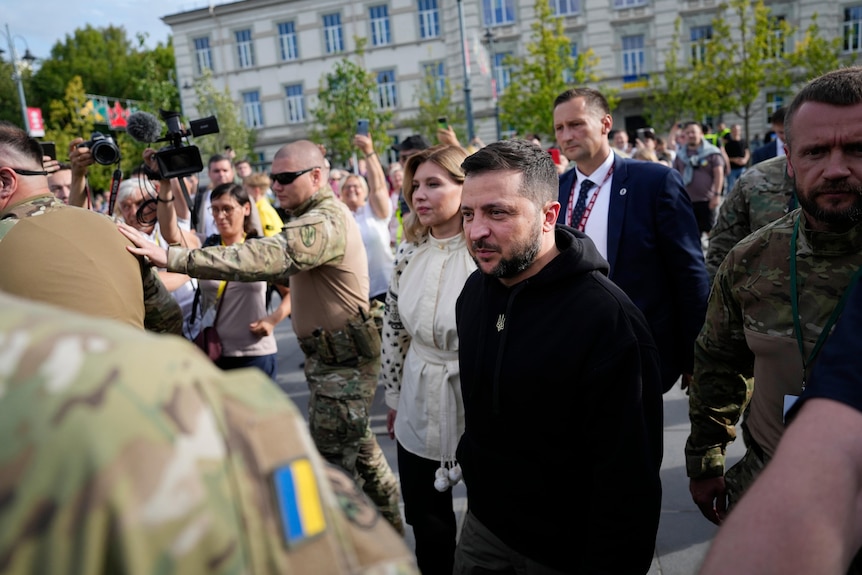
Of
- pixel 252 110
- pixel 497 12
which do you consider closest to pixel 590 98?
pixel 497 12

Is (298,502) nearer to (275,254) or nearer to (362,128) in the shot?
(275,254)

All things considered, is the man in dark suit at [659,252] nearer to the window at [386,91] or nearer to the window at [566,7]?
the window at [566,7]

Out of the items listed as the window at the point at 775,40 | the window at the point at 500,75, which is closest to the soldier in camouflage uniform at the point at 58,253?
the window at the point at 775,40

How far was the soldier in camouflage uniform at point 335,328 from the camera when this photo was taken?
3361 mm

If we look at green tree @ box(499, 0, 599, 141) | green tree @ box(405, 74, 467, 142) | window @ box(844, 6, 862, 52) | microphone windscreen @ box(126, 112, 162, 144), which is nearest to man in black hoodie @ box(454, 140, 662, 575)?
microphone windscreen @ box(126, 112, 162, 144)

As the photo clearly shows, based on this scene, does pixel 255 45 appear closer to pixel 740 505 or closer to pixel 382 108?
pixel 382 108

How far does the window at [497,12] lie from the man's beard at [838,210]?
3254cm

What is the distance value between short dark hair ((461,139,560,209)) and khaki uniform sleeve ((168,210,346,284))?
113 cm

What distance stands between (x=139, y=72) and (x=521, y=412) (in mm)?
52437

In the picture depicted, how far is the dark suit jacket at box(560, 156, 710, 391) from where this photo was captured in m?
3.21

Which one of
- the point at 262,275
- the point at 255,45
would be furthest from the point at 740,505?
the point at 255,45

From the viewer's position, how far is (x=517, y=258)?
2076 mm

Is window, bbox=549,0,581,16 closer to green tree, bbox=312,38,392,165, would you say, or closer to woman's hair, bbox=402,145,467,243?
green tree, bbox=312,38,392,165

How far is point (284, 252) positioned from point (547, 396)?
155 cm
